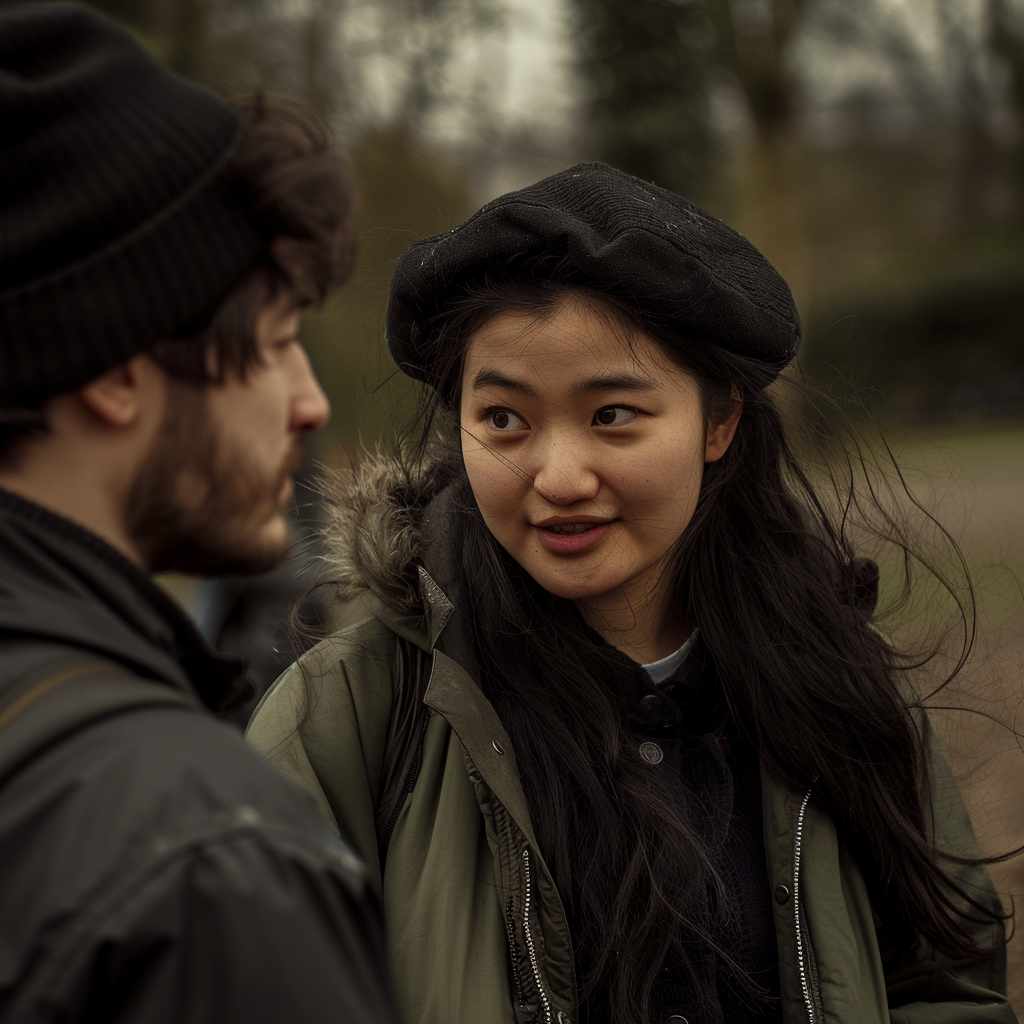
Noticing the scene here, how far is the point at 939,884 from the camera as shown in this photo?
217cm

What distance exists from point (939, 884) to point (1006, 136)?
74.7 ft

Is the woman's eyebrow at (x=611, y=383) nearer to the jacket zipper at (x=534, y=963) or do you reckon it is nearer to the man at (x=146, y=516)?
the man at (x=146, y=516)

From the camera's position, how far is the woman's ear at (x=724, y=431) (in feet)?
7.47

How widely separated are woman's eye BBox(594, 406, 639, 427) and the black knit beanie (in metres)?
0.97

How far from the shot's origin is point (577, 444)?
2037 millimetres

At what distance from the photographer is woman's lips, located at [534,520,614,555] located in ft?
6.82

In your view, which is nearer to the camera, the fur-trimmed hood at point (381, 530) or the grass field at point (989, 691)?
the fur-trimmed hood at point (381, 530)

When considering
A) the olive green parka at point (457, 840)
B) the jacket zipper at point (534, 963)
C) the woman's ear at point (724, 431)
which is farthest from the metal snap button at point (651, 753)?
the woman's ear at point (724, 431)

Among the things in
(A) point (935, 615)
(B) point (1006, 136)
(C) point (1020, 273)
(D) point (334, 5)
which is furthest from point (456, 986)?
(B) point (1006, 136)

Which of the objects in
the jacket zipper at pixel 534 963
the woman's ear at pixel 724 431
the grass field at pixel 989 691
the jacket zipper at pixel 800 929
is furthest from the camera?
the grass field at pixel 989 691

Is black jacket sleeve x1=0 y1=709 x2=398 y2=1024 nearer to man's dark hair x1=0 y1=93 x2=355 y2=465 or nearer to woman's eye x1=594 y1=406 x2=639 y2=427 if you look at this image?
man's dark hair x1=0 y1=93 x2=355 y2=465

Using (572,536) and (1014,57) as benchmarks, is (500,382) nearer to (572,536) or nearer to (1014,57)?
(572,536)

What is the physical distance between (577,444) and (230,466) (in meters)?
0.92

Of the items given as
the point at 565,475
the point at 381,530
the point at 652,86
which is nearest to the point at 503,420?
the point at 565,475
